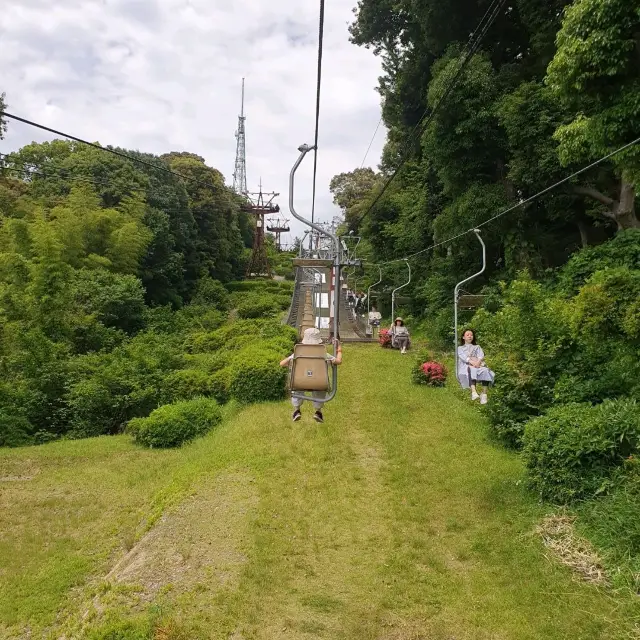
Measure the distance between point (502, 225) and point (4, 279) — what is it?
1685cm

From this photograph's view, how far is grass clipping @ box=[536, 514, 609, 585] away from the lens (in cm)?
473

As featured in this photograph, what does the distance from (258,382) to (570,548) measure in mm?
7614

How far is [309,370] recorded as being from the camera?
607 cm

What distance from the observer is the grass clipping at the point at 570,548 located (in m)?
4.73

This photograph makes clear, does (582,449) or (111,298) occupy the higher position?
(111,298)

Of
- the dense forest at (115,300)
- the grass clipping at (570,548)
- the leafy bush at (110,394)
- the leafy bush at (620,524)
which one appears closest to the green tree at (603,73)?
the leafy bush at (620,524)

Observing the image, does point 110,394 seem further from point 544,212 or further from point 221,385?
point 544,212

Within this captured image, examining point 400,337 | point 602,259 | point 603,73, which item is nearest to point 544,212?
point 602,259

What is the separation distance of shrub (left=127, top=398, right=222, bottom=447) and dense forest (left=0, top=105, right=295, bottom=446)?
90 centimetres

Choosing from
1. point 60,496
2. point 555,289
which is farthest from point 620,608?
point 60,496

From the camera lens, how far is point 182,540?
593cm

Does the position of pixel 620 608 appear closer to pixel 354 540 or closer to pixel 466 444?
pixel 354 540

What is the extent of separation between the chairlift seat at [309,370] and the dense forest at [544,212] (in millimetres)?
2752

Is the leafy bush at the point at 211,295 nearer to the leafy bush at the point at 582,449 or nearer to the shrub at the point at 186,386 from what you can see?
the shrub at the point at 186,386
